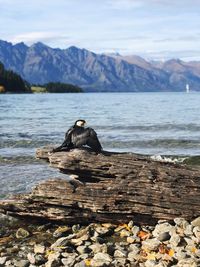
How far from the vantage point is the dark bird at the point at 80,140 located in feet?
59.5

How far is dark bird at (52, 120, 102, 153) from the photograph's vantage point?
1814cm

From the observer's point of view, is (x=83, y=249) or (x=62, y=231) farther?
(x=62, y=231)

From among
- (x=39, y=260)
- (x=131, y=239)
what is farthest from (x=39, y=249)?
(x=131, y=239)

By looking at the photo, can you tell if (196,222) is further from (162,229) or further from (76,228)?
(76,228)

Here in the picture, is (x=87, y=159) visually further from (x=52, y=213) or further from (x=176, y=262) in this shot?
(x=176, y=262)

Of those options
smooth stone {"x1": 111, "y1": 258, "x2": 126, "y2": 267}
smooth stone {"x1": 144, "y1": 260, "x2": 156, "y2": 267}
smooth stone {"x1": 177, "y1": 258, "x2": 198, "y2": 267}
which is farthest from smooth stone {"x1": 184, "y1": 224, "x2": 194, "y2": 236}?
smooth stone {"x1": 111, "y1": 258, "x2": 126, "y2": 267}

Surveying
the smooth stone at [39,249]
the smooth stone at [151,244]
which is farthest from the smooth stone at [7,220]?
the smooth stone at [151,244]

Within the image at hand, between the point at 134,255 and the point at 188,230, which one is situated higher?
the point at 188,230

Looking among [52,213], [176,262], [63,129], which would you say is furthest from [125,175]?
[63,129]

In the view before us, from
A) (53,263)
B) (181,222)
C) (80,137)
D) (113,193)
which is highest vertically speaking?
(80,137)

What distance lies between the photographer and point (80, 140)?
1822 centimetres

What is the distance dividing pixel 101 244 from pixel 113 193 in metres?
2.40

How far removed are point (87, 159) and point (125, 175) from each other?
1.58 metres

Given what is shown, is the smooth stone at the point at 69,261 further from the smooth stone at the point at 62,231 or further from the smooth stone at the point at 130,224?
the smooth stone at the point at 130,224
